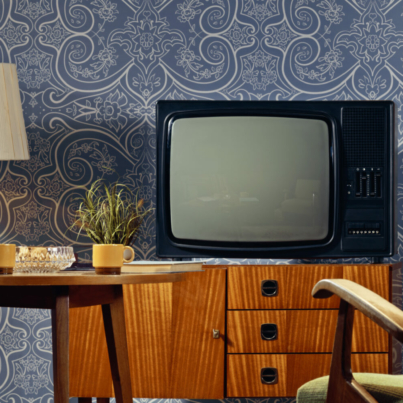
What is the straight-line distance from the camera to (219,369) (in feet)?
4.62

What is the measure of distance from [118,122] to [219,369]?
3.39ft

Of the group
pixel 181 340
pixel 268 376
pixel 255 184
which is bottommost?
pixel 268 376

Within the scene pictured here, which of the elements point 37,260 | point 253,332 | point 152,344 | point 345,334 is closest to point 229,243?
point 253,332

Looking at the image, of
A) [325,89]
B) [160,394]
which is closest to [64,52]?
[325,89]

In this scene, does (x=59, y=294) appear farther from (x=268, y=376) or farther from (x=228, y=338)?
(x=268, y=376)

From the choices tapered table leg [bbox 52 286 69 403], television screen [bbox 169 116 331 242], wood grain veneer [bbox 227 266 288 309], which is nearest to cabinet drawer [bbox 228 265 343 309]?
wood grain veneer [bbox 227 266 288 309]

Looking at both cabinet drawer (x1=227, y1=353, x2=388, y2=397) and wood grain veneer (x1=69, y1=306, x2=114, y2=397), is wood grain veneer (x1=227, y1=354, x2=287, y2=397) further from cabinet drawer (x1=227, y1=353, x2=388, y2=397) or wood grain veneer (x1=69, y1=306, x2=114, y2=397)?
wood grain veneer (x1=69, y1=306, x2=114, y2=397)

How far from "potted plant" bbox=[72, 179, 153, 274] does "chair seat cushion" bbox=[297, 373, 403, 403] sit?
0.45 meters

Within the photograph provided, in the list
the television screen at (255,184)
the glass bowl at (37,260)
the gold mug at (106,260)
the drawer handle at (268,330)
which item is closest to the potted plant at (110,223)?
the gold mug at (106,260)

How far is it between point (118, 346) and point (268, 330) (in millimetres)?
487

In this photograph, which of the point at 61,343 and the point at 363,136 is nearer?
the point at 61,343

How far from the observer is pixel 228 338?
1413mm

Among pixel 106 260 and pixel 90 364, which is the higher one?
pixel 106 260

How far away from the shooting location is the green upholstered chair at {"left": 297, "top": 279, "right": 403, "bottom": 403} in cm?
68
